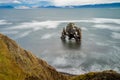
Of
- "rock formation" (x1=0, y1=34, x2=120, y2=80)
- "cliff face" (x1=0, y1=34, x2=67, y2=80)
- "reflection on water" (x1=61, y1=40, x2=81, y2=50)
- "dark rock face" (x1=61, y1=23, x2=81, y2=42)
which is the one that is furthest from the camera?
"dark rock face" (x1=61, y1=23, x2=81, y2=42)

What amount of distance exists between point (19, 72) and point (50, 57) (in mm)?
52108

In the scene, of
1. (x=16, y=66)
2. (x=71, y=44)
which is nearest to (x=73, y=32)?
(x=71, y=44)

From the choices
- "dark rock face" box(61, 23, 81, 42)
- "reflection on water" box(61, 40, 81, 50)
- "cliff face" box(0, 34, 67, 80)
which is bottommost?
"reflection on water" box(61, 40, 81, 50)

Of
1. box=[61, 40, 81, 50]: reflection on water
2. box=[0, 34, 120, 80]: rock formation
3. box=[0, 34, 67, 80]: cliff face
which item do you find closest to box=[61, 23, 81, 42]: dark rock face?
box=[61, 40, 81, 50]: reflection on water

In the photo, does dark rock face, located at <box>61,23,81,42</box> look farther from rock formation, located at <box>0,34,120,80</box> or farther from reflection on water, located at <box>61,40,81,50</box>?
rock formation, located at <box>0,34,120,80</box>

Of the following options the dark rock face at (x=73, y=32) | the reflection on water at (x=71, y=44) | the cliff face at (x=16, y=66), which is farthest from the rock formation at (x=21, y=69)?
the dark rock face at (x=73, y=32)

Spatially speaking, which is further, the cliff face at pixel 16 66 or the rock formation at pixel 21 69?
the cliff face at pixel 16 66

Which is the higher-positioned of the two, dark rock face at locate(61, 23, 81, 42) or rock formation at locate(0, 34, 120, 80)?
rock formation at locate(0, 34, 120, 80)

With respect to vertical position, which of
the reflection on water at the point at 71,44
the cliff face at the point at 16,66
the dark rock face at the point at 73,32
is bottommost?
the reflection on water at the point at 71,44

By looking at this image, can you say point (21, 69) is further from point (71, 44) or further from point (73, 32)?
point (73, 32)

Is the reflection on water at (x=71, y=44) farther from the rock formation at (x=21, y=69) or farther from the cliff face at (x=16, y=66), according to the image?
the rock formation at (x=21, y=69)

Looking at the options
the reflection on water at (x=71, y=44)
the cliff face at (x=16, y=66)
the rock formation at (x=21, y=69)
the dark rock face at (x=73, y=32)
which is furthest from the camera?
the dark rock face at (x=73, y=32)

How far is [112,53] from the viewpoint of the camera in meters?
75.0

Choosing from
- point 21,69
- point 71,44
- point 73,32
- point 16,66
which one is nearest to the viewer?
point 16,66
